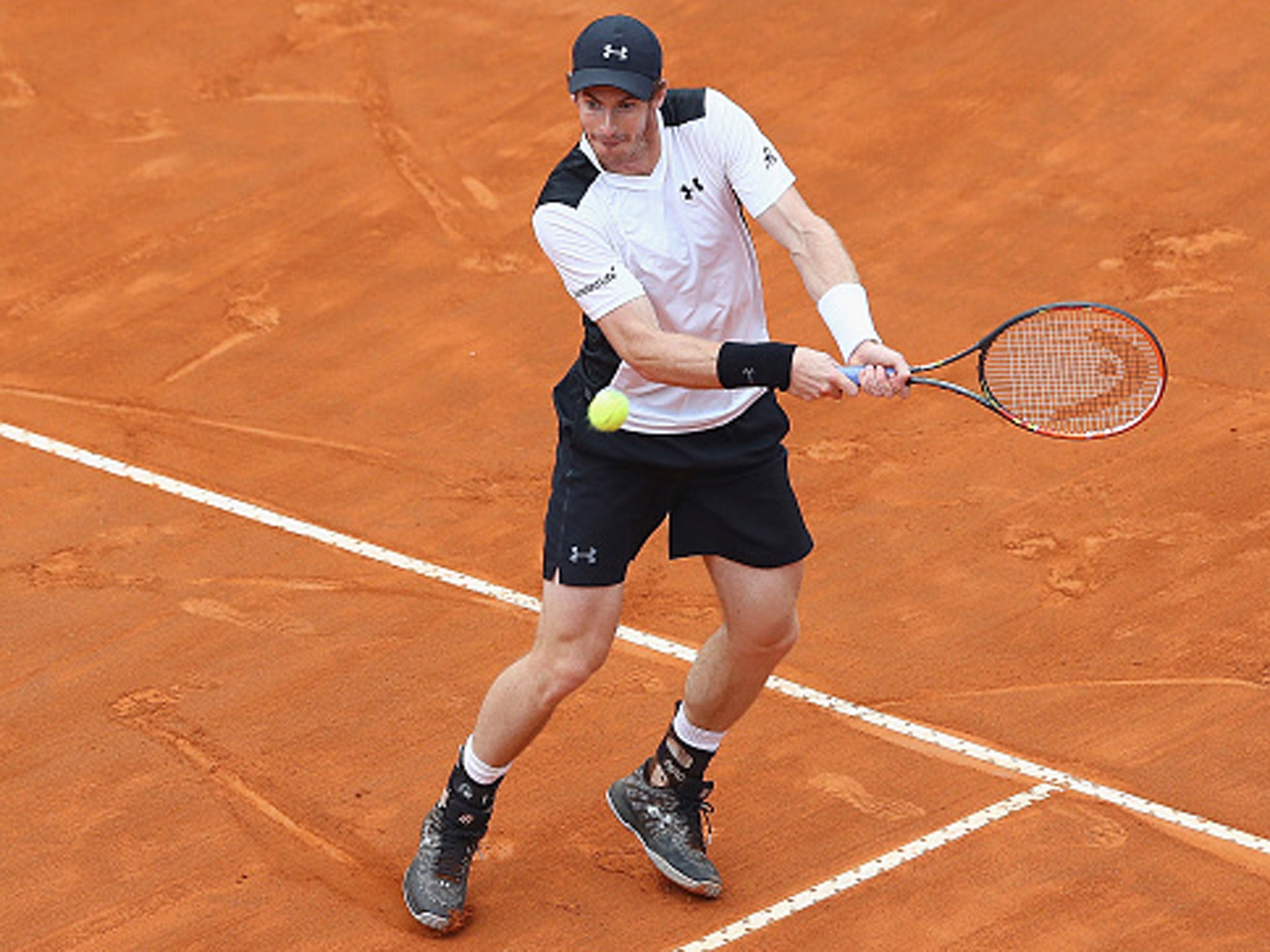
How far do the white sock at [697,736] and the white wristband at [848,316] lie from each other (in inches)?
51.9

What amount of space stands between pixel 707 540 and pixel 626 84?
1316mm

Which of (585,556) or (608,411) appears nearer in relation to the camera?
(608,411)

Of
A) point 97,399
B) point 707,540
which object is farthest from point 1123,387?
point 97,399

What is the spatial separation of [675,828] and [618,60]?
2341mm

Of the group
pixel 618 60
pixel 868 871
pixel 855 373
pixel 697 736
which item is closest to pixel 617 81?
pixel 618 60

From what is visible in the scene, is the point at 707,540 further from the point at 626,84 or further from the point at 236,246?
the point at 236,246

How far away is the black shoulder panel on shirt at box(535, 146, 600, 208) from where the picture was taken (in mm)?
5348

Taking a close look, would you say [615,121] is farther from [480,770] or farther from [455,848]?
[455,848]

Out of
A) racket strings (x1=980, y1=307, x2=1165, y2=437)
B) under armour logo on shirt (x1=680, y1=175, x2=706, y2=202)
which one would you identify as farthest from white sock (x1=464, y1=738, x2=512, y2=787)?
racket strings (x1=980, y1=307, x2=1165, y2=437)

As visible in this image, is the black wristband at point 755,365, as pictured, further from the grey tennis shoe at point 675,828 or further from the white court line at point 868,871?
the white court line at point 868,871

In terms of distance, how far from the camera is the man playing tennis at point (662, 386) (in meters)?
5.23

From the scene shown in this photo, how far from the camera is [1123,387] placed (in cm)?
600

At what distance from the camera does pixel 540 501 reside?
8.43 meters

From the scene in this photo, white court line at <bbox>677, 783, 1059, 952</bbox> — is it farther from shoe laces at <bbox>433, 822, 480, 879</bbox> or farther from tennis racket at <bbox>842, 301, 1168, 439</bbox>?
tennis racket at <bbox>842, 301, 1168, 439</bbox>
